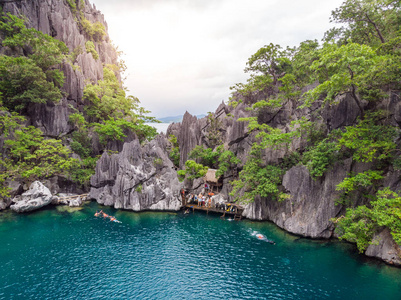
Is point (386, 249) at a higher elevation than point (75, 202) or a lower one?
lower

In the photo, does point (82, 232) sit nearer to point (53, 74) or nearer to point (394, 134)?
point (53, 74)

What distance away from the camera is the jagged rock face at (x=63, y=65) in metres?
37.8

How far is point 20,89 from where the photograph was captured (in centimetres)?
3581

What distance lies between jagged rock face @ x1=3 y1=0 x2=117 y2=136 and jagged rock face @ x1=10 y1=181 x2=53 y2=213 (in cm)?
1122

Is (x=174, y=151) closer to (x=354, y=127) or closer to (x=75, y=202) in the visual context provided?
(x=75, y=202)

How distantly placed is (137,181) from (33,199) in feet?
47.4

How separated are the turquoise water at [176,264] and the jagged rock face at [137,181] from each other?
15.8 ft

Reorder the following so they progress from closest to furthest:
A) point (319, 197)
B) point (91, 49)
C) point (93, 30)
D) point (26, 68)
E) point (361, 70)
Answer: point (361, 70) < point (319, 197) < point (26, 68) < point (91, 49) < point (93, 30)

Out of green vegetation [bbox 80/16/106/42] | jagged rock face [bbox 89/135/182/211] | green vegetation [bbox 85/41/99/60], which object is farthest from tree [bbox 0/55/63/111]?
green vegetation [bbox 80/16/106/42]

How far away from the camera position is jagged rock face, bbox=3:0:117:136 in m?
37.8

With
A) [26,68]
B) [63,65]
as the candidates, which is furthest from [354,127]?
[63,65]

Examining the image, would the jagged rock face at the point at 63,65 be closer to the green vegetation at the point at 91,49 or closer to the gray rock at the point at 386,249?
the green vegetation at the point at 91,49

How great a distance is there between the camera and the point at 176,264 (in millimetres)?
18688

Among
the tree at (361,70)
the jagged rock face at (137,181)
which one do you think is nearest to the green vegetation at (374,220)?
the tree at (361,70)
